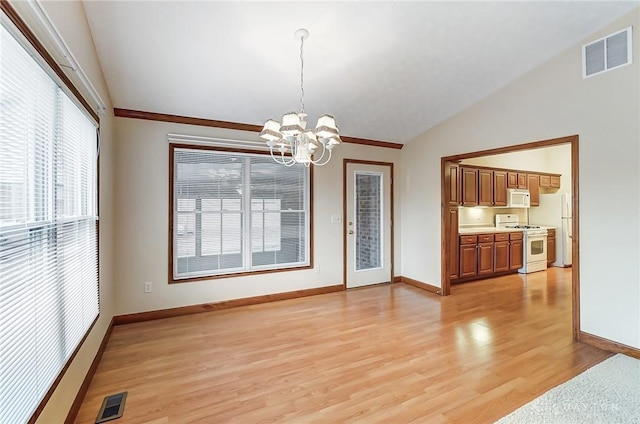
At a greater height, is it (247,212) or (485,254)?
(247,212)

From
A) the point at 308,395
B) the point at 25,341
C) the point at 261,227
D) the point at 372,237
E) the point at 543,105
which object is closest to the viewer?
the point at 25,341

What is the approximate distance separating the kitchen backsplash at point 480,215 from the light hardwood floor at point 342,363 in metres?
2.40

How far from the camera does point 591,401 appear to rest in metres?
2.14

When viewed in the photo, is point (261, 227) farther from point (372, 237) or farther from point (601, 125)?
point (601, 125)

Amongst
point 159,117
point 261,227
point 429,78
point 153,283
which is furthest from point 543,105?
point 153,283

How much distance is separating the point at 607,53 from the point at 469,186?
291 centimetres

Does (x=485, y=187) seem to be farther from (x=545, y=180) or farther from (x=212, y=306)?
(x=212, y=306)

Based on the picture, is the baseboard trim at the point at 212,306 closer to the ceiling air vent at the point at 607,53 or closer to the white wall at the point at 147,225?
the white wall at the point at 147,225

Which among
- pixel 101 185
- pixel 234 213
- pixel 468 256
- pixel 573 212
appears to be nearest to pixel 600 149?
pixel 573 212

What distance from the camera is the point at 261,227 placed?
440 cm

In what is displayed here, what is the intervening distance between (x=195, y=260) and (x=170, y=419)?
2.22m

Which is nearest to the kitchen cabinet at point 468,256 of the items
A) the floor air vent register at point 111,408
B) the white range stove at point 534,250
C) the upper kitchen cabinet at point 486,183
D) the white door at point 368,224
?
the upper kitchen cabinet at point 486,183

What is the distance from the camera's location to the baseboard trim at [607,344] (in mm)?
2775

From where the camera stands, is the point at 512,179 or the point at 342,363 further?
the point at 512,179
